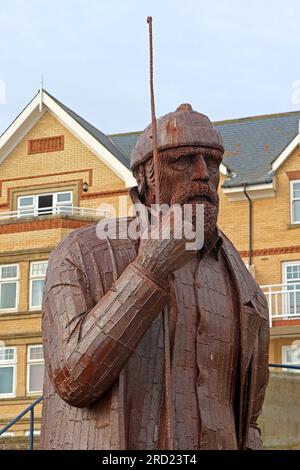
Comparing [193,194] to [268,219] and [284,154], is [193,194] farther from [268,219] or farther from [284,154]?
[268,219]

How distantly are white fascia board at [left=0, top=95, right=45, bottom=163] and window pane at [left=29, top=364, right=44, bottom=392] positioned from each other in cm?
646

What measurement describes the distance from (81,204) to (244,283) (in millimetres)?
32787

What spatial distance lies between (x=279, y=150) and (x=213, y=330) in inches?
1285

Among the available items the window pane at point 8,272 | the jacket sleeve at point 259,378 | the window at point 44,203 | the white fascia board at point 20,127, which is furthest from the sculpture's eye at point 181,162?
the window pane at point 8,272

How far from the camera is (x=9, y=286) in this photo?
38094 mm

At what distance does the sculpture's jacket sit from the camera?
15.4 feet

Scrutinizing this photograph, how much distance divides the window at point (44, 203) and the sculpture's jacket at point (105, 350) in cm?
3275

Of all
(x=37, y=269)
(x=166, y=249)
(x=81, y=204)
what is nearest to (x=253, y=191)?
(x=81, y=204)

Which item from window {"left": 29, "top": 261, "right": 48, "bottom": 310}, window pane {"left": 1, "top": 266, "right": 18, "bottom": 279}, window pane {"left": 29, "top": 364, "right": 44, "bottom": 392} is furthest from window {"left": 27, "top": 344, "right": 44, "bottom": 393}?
window pane {"left": 1, "top": 266, "right": 18, "bottom": 279}

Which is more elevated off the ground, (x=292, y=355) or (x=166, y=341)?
(x=292, y=355)

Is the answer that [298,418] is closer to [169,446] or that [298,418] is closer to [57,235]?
[169,446]

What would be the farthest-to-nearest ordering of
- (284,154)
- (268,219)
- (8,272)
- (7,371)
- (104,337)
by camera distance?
(8,272) < (7,371) < (268,219) < (284,154) < (104,337)

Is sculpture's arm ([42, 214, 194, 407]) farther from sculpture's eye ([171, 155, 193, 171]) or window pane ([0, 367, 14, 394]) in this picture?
window pane ([0, 367, 14, 394])

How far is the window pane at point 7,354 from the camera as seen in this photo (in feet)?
121
